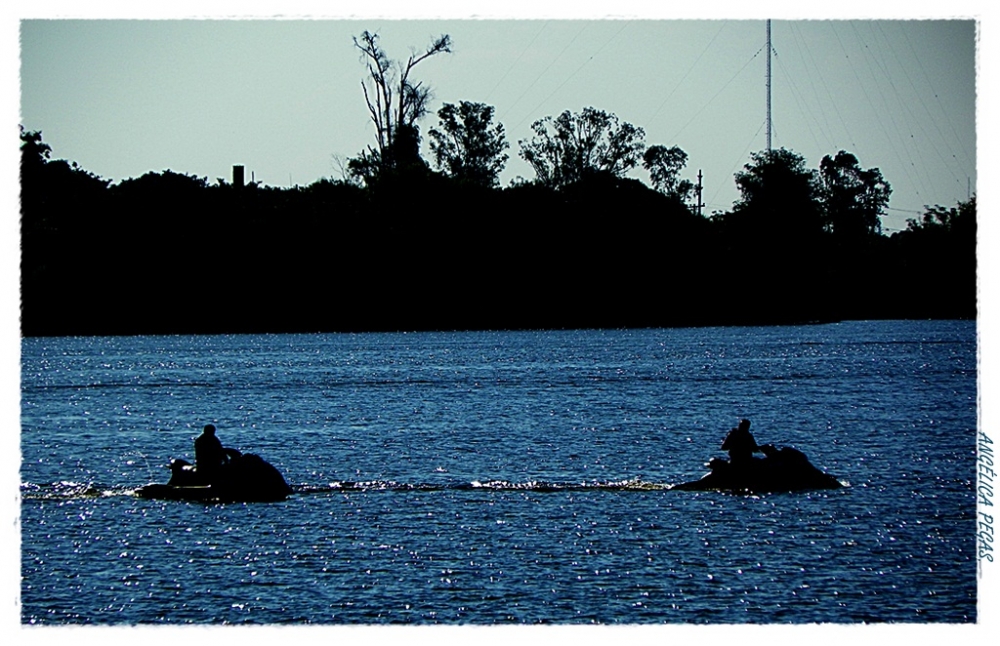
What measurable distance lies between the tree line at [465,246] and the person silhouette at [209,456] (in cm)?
8421

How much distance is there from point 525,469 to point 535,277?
100 meters

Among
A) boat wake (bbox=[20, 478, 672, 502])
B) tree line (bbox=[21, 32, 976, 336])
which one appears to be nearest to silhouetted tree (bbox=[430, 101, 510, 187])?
tree line (bbox=[21, 32, 976, 336])

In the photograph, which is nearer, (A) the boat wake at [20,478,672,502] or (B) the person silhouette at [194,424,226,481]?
(B) the person silhouette at [194,424,226,481]

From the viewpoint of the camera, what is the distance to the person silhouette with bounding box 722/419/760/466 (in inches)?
1506

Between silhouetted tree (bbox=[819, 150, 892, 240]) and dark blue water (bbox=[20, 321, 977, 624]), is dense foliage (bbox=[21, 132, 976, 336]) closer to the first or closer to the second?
silhouetted tree (bbox=[819, 150, 892, 240])

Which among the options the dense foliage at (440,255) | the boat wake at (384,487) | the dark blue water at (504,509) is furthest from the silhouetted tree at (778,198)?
the boat wake at (384,487)

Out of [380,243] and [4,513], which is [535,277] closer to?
[380,243]

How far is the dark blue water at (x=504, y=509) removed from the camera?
26.9 meters

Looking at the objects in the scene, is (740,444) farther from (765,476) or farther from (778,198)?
(778,198)

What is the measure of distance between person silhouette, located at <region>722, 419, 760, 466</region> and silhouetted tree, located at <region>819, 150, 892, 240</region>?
124129 mm

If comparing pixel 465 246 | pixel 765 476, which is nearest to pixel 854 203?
pixel 465 246

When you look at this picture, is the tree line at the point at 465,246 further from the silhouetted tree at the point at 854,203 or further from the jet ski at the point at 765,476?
the jet ski at the point at 765,476

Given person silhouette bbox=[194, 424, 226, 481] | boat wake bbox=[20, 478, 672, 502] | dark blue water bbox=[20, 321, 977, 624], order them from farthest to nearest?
boat wake bbox=[20, 478, 672, 502], person silhouette bbox=[194, 424, 226, 481], dark blue water bbox=[20, 321, 977, 624]

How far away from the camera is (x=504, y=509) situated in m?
37.2
